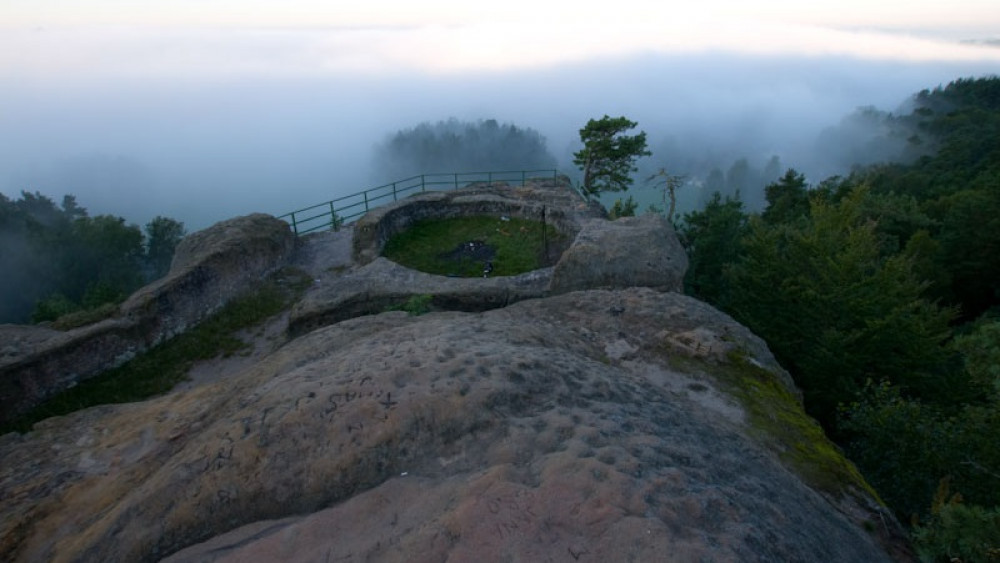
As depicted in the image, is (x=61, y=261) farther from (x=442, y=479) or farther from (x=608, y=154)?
(x=442, y=479)

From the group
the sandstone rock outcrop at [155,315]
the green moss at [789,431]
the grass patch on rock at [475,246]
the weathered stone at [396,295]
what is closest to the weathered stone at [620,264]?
the weathered stone at [396,295]

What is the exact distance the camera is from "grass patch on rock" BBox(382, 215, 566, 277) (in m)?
18.2

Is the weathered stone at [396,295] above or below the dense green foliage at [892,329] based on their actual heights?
above

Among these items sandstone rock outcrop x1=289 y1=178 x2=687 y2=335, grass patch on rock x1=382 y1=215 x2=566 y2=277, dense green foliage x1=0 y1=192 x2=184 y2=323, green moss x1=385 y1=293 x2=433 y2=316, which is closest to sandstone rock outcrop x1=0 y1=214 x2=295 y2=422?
sandstone rock outcrop x1=289 y1=178 x2=687 y2=335

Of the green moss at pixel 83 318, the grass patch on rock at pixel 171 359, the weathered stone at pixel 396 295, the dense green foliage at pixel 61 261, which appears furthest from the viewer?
the dense green foliage at pixel 61 261

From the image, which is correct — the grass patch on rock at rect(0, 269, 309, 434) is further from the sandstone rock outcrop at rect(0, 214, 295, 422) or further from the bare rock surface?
the bare rock surface

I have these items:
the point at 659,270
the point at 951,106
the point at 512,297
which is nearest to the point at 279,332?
the point at 512,297

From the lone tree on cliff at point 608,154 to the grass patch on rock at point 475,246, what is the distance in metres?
9.25

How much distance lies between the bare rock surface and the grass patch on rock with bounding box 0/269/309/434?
4.33 m

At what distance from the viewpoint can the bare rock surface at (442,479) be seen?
3490mm

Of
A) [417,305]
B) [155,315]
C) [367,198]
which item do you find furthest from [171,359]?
[367,198]

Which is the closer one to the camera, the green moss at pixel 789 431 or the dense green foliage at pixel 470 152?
the green moss at pixel 789 431

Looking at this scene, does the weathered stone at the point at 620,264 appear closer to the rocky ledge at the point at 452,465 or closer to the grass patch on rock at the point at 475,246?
the rocky ledge at the point at 452,465

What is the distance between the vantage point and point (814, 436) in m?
7.16
